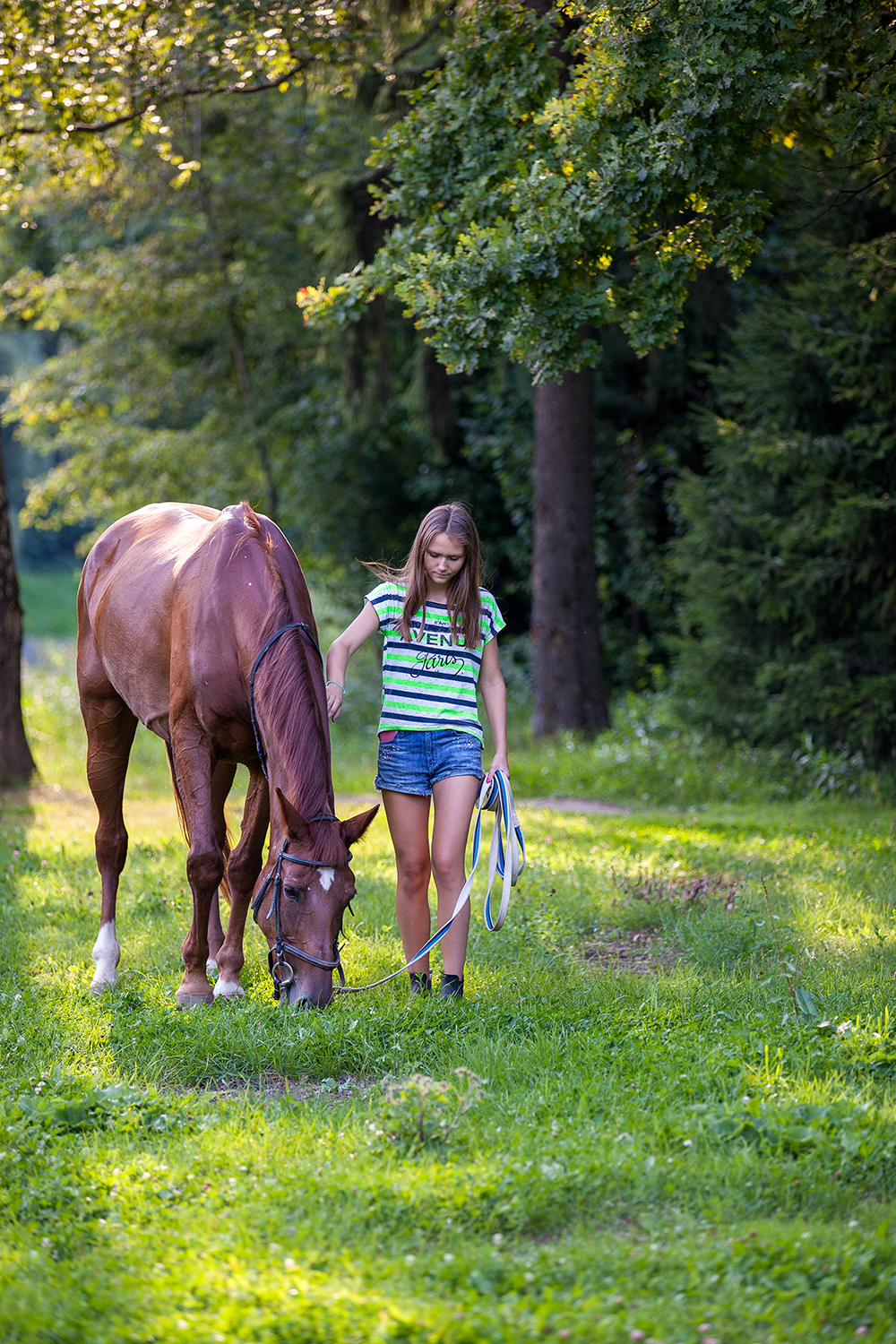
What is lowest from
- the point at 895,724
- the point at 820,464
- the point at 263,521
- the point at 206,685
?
the point at 895,724

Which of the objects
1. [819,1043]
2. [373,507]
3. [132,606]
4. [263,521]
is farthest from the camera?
[373,507]

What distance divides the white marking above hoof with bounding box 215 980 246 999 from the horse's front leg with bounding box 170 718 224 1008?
125 mm

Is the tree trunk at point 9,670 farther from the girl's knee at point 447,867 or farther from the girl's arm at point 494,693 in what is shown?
the girl's knee at point 447,867

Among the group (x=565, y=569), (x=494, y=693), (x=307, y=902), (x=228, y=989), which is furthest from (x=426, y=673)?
(x=565, y=569)

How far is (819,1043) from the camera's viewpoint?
3.95 metres

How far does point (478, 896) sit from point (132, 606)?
251cm

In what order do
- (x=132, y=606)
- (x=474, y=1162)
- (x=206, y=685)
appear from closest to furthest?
(x=474, y=1162) → (x=206, y=685) → (x=132, y=606)

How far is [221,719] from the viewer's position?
4793 millimetres

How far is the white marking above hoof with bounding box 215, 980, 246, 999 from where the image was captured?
15.9 ft

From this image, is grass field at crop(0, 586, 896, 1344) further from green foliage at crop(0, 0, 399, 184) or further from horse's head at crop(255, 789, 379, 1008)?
green foliage at crop(0, 0, 399, 184)

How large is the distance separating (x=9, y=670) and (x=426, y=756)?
679cm

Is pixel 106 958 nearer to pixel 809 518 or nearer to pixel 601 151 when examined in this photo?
pixel 601 151

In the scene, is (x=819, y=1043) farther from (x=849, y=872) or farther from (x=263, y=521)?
(x=263, y=521)

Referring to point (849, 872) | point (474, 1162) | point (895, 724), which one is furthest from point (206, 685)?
point (895, 724)
